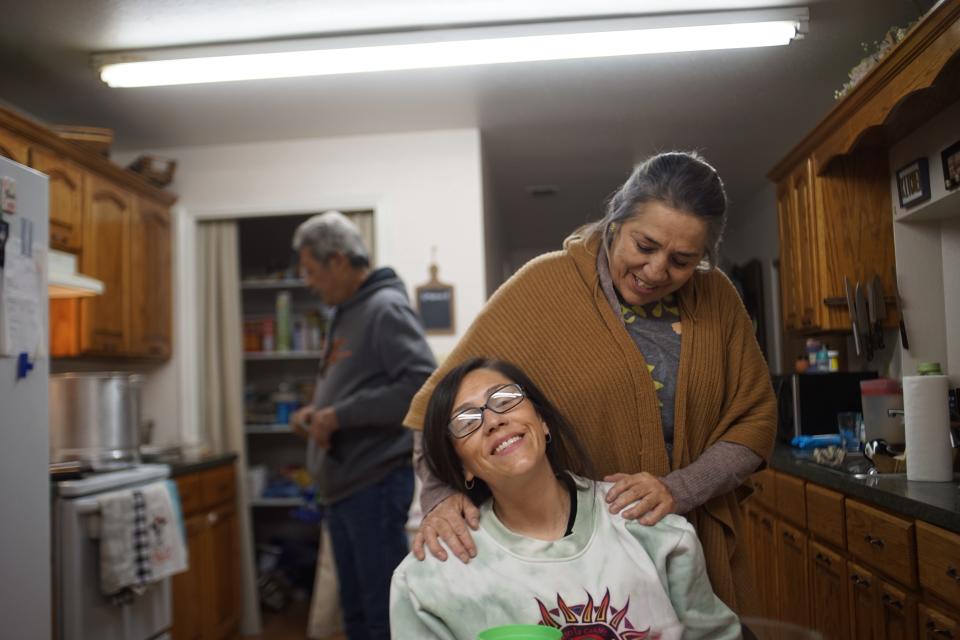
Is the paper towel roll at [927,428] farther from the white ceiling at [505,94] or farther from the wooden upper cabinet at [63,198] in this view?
the wooden upper cabinet at [63,198]

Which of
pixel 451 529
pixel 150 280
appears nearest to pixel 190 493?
pixel 150 280

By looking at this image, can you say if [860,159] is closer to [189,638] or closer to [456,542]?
[456,542]

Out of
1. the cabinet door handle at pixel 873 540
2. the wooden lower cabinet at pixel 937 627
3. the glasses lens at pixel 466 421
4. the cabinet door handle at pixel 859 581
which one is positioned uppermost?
the glasses lens at pixel 466 421

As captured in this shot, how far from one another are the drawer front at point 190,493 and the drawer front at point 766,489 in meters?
2.31

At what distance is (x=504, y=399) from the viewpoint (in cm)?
117

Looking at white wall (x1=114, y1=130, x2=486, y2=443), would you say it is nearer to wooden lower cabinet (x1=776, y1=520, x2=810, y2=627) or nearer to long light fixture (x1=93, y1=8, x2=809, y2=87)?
long light fixture (x1=93, y1=8, x2=809, y2=87)

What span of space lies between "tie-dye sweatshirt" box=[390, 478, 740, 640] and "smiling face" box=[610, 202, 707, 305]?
33 cm

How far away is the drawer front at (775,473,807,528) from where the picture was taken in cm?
129

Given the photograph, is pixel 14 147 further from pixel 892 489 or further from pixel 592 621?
pixel 892 489

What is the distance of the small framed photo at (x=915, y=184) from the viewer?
115 centimetres

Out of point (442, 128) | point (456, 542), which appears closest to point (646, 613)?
point (456, 542)

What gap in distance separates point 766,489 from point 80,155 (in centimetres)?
257

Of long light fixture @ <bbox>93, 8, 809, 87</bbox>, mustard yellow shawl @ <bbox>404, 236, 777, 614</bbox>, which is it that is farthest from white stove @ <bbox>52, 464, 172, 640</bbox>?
mustard yellow shawl @ <bbox>404, 236, 777, 614</bbox>

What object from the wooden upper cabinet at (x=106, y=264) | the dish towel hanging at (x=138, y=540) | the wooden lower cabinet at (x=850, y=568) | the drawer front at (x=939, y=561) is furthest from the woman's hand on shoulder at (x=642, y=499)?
the wooden upper cabinet at (x=106, y=264)
